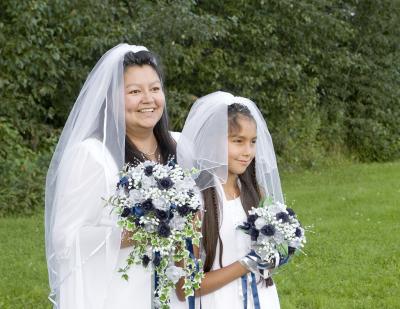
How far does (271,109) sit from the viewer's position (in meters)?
15.3

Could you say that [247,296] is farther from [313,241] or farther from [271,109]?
[271,109]

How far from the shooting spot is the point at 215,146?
3.24 meters

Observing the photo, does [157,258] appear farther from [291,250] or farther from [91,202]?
[291,250]

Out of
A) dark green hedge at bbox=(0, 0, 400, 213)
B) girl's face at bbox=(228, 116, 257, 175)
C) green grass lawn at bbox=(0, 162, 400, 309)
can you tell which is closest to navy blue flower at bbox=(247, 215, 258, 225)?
girl's face at bbox=(228, 116, 257, 175)

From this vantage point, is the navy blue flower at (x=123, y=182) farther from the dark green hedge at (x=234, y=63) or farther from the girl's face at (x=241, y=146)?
the dark green hedge at (x=234, y=63)

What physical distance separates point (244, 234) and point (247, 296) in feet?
0.93

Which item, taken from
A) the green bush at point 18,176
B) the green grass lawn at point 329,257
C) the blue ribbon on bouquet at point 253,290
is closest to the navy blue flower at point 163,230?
the blue ribbon on bouquet at point 253,290

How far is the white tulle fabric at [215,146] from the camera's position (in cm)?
322

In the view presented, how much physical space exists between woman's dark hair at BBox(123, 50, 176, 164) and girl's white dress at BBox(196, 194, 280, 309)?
34 cm

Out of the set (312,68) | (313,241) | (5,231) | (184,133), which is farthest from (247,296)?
(312,68)

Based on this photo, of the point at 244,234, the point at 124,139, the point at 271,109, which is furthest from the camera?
the point at 271,109

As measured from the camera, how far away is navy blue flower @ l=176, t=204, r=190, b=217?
267 centimetres

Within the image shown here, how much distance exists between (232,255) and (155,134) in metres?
0.64

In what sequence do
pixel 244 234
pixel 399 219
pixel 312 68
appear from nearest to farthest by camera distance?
pixel 244 234, pixel 399 219, pixel 312 68
